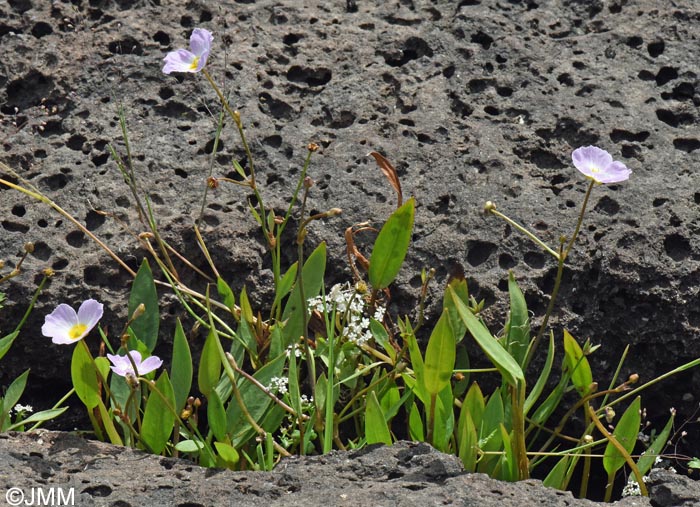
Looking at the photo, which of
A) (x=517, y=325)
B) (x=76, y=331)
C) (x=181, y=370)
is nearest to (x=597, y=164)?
(x=517, y=325)

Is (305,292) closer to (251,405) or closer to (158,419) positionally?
(251,405)

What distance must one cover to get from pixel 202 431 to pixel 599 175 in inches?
49.2

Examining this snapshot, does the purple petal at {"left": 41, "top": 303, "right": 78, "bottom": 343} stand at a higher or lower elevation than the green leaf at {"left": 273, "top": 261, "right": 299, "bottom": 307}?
higher

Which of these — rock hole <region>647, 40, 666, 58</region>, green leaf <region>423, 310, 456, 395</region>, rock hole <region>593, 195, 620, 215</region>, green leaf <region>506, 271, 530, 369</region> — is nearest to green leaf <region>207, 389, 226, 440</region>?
green leaf <region>423, 310, 456, 395</region>

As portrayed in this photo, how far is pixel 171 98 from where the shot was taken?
3.02 m

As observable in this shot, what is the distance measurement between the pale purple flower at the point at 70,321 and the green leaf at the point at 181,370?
0.87 feet

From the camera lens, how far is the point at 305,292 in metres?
2.59

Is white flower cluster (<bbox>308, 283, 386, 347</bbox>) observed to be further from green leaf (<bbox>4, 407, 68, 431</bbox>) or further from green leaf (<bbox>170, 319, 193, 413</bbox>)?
green leaf (<bbox>4, 407, 68, 431</bbox>)

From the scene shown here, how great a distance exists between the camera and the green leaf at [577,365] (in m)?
2.41

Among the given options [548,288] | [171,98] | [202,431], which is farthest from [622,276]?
[171,98]

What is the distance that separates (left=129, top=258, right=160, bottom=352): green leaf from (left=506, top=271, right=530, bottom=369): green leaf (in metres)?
0.91

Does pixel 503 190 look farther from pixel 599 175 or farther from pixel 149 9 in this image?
pixel 149 9

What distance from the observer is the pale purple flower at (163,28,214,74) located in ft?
8.14

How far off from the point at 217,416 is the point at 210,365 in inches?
5.2
